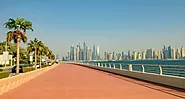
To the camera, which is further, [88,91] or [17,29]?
[17,29]

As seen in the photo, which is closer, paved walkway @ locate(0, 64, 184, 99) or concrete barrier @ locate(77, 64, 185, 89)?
paved walkway @ locate(0, 64, 184, 99)

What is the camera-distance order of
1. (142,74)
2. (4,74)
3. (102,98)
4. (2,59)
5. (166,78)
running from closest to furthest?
(102,98)
(166,78)
(142,74)
(4,74)
(2,59)

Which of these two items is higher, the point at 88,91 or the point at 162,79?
the point at 162,79

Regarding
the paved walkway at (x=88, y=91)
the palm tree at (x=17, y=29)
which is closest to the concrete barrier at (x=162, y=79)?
the paved walkway at (x=88, y=91)

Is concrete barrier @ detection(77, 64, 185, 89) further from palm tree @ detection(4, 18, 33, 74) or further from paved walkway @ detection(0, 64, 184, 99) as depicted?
palm tree @ detection(4, 18, 33, 74)

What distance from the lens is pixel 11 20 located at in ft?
104

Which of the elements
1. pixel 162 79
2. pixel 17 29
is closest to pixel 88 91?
pixel 162 79

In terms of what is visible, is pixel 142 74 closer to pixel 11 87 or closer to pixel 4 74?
pixel 11 87

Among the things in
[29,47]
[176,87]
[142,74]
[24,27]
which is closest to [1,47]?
[29,47]

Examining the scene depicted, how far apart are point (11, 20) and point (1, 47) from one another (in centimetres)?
6451

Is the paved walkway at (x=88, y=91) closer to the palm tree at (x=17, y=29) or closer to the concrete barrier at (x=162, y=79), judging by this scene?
the concrete barrier at (x=162, y=79)

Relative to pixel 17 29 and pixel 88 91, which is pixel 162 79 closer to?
pixel 88 91

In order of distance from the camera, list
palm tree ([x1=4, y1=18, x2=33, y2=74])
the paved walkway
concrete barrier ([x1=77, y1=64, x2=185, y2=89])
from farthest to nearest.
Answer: palm tree ([x1=4, y1=18, x2=33, y2=74])
concrete barrier ([x1=77, y1=64, x2=185, y2=89])
the paved walkway

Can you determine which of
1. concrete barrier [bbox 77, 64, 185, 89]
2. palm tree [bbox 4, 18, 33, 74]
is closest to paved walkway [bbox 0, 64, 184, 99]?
concrete barrier [bbox 77, 64, 185, 89]
